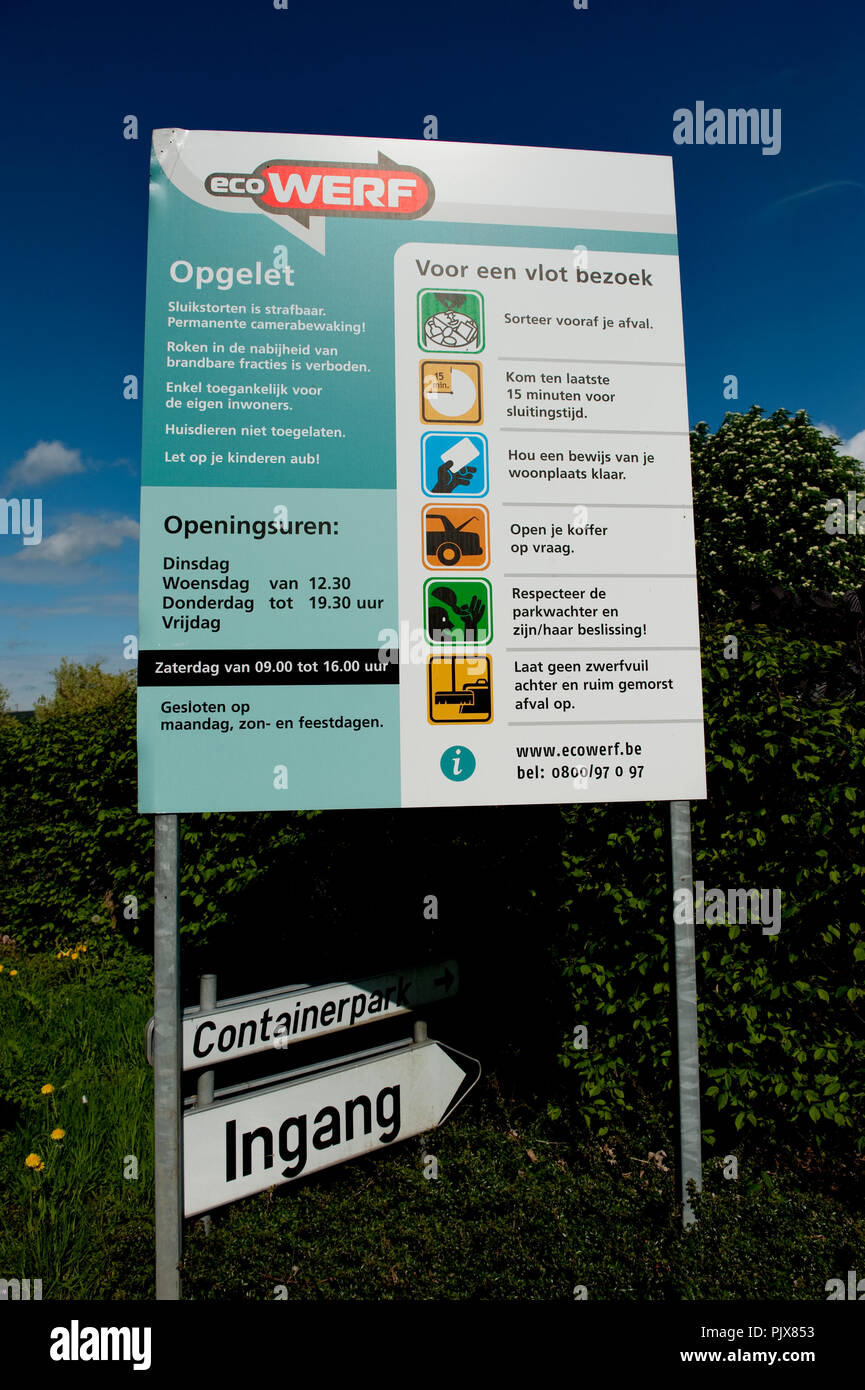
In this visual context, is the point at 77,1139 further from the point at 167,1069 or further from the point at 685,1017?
the point at 685,1017

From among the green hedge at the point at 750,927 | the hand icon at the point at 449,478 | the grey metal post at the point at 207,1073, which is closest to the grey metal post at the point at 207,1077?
the grey metal post at the point at 207,1073

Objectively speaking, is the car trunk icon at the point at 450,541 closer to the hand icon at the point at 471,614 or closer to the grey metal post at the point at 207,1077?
the hand icon at the point at 471,614

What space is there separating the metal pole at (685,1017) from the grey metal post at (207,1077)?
1713mm

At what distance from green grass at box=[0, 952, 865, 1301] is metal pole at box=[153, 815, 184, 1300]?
20 cm

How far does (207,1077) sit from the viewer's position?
2.88m

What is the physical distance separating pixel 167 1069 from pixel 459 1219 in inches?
52.7

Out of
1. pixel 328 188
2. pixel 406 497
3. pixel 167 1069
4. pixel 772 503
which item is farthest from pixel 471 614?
pixel 772 503

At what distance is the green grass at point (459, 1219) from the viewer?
2.62m

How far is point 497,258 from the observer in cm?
280

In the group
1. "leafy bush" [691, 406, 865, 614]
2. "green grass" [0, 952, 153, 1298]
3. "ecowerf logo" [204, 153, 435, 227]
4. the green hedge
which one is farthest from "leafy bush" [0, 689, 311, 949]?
"leafy bush" [691, 406, 865, 614]

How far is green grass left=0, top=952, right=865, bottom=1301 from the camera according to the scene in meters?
2.62

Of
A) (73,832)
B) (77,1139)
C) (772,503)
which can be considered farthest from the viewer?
(772,503)

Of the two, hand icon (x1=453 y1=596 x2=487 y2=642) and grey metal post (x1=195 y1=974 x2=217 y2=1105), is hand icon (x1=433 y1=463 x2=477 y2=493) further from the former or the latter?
grey metal post (x1=195 y1=974 x2=217 y2=1105)
